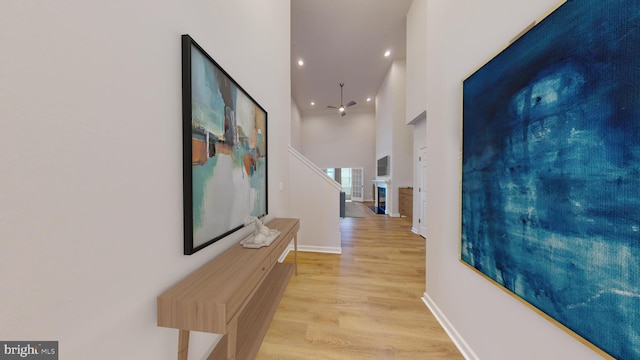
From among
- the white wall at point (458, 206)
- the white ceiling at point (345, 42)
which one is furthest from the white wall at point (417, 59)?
the white wall at point (458, 206)

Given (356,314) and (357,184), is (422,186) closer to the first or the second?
(356,314)

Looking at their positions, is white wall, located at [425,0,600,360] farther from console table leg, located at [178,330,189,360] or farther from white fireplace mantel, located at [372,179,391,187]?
white fireplace mantel, located at [372,179,391,187]

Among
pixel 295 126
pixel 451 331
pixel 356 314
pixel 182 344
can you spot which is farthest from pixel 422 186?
pixel 295 126

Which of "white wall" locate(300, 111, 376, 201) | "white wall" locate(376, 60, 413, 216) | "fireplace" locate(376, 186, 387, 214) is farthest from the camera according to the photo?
"white wall" locate(300, 111, 376, 201)

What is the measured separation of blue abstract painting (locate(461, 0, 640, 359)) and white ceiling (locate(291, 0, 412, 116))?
4.13 m

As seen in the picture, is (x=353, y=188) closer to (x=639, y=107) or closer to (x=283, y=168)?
(x=283, y=168)

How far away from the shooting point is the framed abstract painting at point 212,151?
106 centimetres

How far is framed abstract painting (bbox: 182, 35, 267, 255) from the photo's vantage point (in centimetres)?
106

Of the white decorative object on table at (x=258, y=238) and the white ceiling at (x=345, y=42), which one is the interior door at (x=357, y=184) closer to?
the white ceiling at (x=345, y=42)

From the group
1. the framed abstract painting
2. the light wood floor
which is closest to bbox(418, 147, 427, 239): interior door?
the light wood floor

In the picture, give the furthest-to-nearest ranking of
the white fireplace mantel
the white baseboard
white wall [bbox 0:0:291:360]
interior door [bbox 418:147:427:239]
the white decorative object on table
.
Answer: the white fireplace mantel, interior door [bbox 418:147:427:239], the white decorative object on table, the white baseboard, white wall [bbox 0:0:291:360]

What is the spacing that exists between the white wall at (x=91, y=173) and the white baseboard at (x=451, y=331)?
71.7 inches

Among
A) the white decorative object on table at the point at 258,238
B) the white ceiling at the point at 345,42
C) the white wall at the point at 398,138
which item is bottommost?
the white decorative object on table at the point at 258,238

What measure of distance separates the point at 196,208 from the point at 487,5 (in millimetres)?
2201
